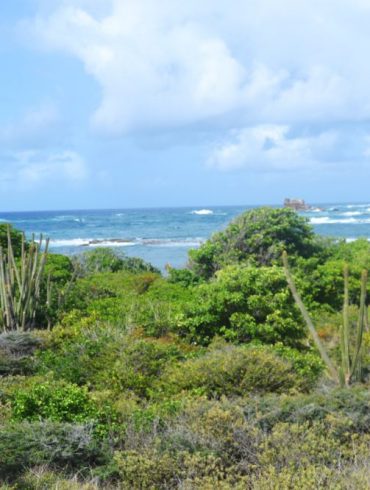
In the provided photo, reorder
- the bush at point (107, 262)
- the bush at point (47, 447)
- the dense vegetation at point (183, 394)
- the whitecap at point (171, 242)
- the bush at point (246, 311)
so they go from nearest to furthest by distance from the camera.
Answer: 1. the dense vegetation at point (183, 394)
2. the bush at point (47, 447)
3. the bush at point (246, 311)
4. the bush at point (107, 262)
5. the whitecap at point (171, 242)

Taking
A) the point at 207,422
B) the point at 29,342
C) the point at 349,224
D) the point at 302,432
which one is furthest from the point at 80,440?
the point at 349,224

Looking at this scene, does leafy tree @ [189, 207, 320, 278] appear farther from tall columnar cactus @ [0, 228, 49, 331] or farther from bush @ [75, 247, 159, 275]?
tall columnar cactus @ [0, 228, 49, 331]

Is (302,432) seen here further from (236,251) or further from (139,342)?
(236,251)

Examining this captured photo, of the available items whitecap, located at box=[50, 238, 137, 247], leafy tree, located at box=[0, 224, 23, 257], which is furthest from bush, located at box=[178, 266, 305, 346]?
whitecap, located at box=[50, 238, 137, 247]

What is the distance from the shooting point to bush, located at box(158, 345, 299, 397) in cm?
899

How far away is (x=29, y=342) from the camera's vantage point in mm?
12258

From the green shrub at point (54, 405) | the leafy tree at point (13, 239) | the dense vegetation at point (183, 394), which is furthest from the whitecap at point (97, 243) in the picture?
the green shrub at point (54, 405)

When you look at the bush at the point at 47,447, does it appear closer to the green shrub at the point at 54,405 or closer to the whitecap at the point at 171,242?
the green shrub at the point at 54,405

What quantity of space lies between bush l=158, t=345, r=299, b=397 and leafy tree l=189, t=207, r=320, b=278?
10.8m

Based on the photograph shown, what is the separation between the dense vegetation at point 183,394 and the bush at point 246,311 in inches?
1.0

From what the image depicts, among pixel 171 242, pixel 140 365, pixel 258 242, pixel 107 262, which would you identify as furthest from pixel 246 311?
pixel 171 242

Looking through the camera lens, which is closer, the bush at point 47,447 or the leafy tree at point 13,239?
the bush at point 47,447

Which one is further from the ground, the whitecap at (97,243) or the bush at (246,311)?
the bush at (246,311)

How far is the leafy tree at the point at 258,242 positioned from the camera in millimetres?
20719
